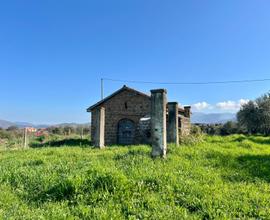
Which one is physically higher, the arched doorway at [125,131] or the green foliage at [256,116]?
the green foliage at [256,116]

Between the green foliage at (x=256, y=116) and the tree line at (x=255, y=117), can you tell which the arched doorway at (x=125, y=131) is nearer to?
the tree line at (x=255, y=117)

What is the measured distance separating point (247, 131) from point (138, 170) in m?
32.8

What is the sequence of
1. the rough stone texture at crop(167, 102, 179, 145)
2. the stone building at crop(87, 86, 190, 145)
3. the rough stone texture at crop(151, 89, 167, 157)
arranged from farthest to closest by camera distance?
the stone building at crop(87, 86, 190, 145), the rough stone texture at crop(167, 102, 179, 145), the rough stone texture at crop(151, 89, 167, 157)

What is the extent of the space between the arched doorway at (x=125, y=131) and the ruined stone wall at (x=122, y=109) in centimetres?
29

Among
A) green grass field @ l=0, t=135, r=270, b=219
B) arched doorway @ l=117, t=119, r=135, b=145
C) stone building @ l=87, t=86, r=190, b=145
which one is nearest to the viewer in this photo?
green grass field @ l=0, t=135, r=270, b=219

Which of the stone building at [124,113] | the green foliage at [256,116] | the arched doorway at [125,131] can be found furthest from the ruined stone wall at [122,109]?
the green foliage at [256,116]

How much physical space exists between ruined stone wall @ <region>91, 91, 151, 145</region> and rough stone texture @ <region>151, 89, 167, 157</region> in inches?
548

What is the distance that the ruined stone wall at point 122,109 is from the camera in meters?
23.6

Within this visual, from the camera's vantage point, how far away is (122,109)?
79.6ft

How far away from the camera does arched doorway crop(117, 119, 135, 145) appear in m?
23.8

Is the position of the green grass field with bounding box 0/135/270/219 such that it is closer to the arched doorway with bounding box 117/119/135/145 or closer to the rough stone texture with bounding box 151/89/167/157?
the rough stone texture with bounding box 151/89/167/157

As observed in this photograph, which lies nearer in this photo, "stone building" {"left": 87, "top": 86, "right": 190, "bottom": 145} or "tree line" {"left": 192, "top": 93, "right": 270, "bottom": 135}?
"stone building" {"left": 87, "top": 86, "right": 190, "bottom": 145}

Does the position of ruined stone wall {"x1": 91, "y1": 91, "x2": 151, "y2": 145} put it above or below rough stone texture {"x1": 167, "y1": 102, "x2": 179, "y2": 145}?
above

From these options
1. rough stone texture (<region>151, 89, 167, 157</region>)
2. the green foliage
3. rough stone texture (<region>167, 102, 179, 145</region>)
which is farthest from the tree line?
rough stone texture (<region>151, 89, 167, 157</region>)
